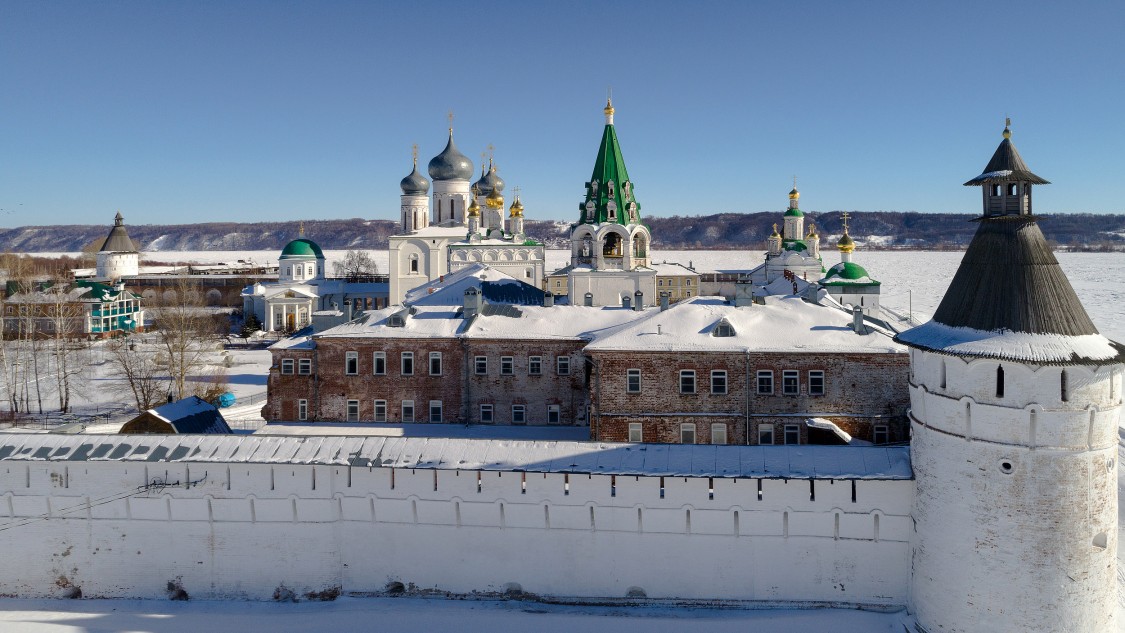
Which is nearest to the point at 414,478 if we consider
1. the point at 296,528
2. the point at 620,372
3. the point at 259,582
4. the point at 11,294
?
the point at 296,528

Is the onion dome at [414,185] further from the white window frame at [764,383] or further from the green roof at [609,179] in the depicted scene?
the white window frame at [764,383]

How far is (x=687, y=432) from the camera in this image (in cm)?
1883

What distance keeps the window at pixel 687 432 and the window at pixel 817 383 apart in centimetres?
276

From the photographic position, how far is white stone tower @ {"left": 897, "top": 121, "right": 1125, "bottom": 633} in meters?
11.8

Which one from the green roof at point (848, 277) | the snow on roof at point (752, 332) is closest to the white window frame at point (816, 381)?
the snow on roof at point (752, 332)

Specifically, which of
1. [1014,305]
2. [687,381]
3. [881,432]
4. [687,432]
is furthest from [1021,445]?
[687,432]

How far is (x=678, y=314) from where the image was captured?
20.0 meters

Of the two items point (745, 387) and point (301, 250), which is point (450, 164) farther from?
point (745, 387)

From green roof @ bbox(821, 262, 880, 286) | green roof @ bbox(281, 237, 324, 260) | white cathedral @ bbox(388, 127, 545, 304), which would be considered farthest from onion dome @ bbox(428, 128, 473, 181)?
green roof @ bbox(821, 262, 880, 286)

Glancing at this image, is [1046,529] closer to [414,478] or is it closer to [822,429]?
[822,429]

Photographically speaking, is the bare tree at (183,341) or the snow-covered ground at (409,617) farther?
the bare tree at (183,341)

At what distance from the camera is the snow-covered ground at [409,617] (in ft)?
43.7

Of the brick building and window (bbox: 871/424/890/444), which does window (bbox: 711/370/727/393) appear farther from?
window (bbox: 871/424/890/444)

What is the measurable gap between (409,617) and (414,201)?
39.9 m
